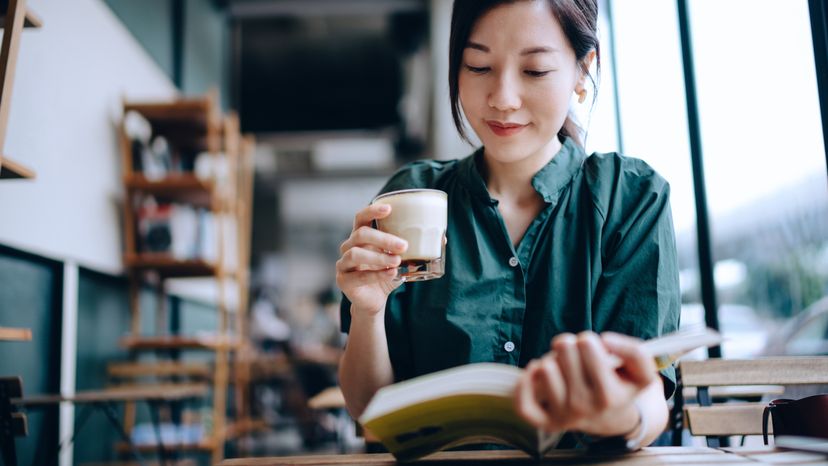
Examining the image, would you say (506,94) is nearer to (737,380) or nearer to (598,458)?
(598,458)

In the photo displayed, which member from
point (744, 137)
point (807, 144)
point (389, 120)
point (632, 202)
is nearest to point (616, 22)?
point (744, 137)

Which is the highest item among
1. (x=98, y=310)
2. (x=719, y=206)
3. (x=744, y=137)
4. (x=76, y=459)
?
(x=744, y=137)

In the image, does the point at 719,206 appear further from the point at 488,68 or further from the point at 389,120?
the point at 389,120

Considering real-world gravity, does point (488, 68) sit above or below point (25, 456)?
above

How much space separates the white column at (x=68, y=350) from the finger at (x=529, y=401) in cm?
257

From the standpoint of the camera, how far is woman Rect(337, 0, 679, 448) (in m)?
1.08

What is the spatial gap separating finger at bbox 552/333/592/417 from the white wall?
2.22m

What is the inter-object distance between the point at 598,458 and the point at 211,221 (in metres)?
3.67

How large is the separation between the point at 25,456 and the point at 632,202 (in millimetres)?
2360

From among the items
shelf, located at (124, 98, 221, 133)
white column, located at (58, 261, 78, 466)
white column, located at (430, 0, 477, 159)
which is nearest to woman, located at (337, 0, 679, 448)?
white column, located at (58, 261, 78, 466)

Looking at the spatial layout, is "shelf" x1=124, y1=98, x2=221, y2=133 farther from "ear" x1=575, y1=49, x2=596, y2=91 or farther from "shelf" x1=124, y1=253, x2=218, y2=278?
"ear" x1=575, y1=49, x2=596, y2=91

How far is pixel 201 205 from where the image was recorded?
4203 mm

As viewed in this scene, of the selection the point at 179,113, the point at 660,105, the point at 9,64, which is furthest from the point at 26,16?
the point at 660,105

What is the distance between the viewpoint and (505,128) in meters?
1.14
